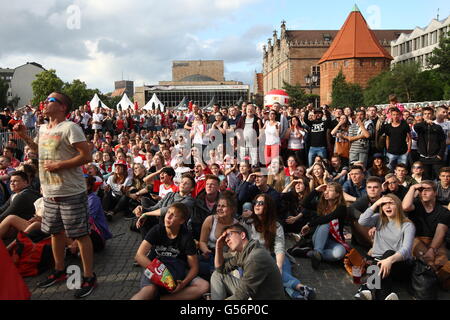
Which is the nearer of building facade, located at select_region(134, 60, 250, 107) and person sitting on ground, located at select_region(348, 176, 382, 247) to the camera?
person sitting on ground, located at select_region(348, 176, 382, 247)

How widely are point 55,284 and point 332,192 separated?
363cm

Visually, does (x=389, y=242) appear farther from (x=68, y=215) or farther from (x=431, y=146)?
(x=431, y=146)

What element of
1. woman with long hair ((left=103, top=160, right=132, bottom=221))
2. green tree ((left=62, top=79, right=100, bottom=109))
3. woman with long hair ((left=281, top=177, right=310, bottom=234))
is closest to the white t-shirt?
woman with long hair ((left=103, top=160, right=132, bottom=221))

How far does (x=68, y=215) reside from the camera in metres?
3.83

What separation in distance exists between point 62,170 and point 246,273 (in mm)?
2065

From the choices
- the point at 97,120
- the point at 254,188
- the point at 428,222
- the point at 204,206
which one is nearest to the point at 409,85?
the point at 97,120

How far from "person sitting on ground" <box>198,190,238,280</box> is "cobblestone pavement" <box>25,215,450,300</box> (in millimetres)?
815

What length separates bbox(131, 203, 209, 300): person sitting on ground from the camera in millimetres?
3893

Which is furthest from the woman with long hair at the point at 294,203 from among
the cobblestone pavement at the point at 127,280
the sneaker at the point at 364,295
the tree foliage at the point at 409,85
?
the tree foliage at the point at 409,85

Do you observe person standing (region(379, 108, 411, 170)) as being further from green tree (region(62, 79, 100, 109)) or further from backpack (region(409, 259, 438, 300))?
green tree (region(62, 79, 100, 109))

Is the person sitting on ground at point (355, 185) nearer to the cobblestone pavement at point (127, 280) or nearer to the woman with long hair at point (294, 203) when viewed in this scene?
the woman with long hair at point (294, 203)

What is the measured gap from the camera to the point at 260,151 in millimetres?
9070

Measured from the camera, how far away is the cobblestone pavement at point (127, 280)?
13.6 ft
